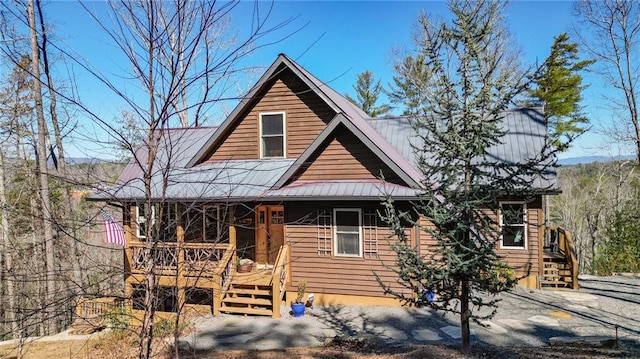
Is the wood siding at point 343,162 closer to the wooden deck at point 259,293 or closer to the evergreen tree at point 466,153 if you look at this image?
Answer: the wooden deck at point 259,293

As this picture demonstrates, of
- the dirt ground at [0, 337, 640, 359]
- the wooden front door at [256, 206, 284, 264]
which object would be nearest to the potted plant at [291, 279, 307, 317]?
the dirt ground at [0, 337, 640, 359]

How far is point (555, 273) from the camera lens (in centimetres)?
1233

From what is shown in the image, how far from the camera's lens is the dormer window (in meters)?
12.6

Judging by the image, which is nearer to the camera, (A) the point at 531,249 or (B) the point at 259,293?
(B) the point at 259,293

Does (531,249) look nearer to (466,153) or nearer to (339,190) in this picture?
(339,190)

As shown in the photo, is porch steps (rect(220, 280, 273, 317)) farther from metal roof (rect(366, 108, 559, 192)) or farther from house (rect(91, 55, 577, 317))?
metal roof (rect(366, 108, 559, 192))

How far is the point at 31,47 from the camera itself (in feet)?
33.1

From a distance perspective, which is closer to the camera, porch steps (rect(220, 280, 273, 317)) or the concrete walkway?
the concrete walkway

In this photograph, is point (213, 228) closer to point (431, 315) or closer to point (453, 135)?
→ point (431, 315)

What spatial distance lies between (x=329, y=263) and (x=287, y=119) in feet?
17.1

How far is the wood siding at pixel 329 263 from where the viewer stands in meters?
10.3

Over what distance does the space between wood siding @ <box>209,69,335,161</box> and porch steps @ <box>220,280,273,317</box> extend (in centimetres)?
453

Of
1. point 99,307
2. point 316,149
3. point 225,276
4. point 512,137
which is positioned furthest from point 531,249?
point 99,307

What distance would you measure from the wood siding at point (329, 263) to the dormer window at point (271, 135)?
2.60 meters
